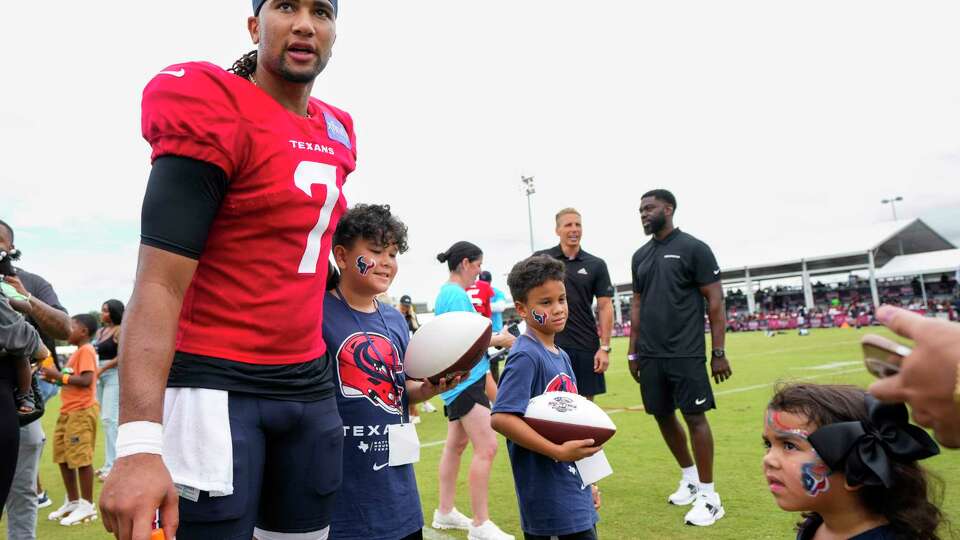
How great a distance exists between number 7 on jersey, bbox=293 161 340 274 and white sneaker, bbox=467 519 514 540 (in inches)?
121

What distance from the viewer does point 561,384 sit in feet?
10.5

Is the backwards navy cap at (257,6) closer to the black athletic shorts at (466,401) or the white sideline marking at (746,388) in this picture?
the black athletic shorts at (466,401)

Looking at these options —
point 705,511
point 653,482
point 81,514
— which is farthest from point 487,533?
point 81,514

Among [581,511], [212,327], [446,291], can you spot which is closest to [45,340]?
[446,291]

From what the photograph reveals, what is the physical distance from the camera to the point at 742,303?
2228 inches

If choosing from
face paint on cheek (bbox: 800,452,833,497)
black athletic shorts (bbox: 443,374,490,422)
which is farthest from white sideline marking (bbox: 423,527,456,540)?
face paint on cheek (bbox: 800,452,833,497)

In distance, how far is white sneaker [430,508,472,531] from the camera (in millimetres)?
4742

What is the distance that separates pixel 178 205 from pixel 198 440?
604 millimetres

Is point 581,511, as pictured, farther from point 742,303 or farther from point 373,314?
point 742,303

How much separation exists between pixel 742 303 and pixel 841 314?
21.3 metres

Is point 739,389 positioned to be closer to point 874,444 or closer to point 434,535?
point 434,535

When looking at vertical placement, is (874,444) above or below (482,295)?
below

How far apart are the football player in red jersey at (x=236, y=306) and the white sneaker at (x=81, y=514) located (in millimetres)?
4713

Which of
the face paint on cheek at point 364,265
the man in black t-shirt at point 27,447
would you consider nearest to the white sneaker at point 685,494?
the face paint on cheek at point 364,265
